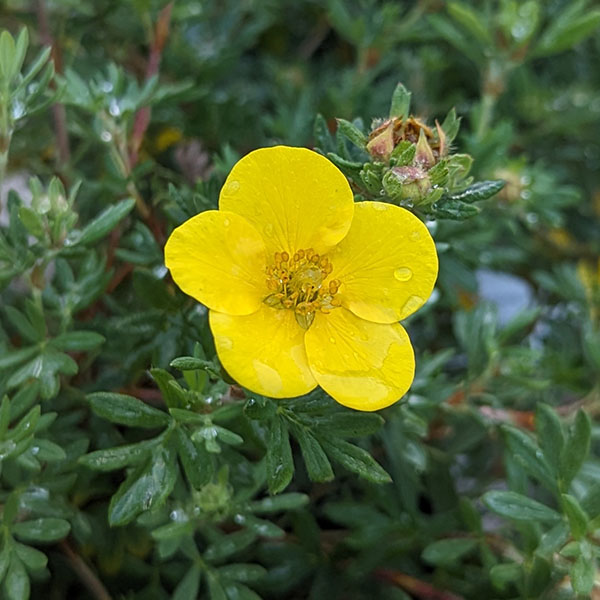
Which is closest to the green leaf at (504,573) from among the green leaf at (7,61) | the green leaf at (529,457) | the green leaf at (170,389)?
the green leaf at (529,457)

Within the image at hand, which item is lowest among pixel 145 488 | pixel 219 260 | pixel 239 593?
pixel 239 593

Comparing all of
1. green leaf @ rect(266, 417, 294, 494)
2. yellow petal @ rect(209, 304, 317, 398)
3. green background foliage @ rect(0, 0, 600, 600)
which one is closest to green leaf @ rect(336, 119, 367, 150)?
green background foliage @ rect(0, 0, 600, 600)

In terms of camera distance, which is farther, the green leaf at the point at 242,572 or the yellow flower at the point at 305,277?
the green leaf at the point at 242,572

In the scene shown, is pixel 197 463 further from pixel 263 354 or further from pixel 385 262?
pixel 385 262

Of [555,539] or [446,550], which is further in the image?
[446,550]

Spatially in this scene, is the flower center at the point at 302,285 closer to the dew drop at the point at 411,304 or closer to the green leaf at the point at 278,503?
the dew drop at the point at 411,304

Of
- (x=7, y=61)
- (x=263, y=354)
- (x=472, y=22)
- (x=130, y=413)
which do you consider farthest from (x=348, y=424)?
(x=472, y=22)
